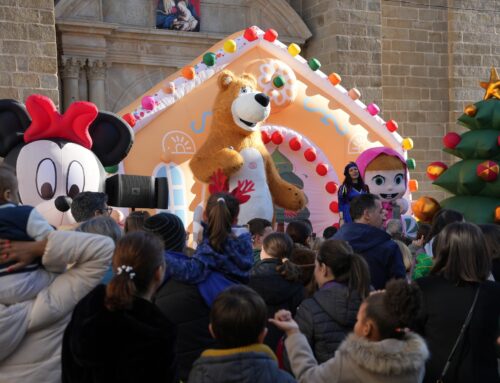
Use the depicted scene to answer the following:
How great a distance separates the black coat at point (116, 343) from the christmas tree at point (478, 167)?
541 centimetres

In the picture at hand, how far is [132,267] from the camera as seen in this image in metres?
2.26

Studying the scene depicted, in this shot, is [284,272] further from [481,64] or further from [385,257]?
[481,64]

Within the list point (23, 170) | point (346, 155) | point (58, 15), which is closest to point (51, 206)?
point (23, 170)

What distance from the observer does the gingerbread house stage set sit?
7.05 meters

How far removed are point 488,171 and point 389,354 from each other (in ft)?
17.6

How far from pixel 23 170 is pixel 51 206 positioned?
343mm

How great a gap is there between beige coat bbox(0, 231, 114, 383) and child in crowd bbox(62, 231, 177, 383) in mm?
213

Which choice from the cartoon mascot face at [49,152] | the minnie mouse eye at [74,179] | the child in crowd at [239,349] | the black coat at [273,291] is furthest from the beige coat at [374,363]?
the minnie mouse eye at [74,179]

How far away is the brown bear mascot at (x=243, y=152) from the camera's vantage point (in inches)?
262

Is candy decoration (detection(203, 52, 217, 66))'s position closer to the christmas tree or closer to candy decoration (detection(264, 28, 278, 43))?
candy decoration (detection(264, 28, 278, 43))

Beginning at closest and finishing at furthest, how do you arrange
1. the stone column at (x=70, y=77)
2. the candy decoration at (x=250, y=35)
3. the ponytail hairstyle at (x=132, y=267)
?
the ponytail hairstyle at (x=132, y=267) → the candy decoration at (x=250, y=35) → the stone column at (x=70, y=77)

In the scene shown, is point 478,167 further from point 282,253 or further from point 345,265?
point 345,265

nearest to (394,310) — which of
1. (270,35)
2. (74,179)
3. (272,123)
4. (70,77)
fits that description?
(74,179)

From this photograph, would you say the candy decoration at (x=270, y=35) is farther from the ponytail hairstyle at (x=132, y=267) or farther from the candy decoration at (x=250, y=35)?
the ponytail hairstyle at (x=132, y=267)
